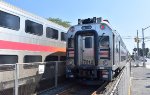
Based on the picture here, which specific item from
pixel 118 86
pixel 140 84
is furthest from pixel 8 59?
pixel 140 84

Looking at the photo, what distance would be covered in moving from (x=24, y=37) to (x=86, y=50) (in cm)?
371

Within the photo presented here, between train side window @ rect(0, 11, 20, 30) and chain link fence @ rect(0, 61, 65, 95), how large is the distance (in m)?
1.88

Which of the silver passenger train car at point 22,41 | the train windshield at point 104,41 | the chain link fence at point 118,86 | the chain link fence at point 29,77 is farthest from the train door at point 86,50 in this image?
the chain link fence at point 118,86

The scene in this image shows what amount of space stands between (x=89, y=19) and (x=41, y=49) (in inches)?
125

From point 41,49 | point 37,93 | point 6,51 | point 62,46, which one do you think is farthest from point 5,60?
point 62,46

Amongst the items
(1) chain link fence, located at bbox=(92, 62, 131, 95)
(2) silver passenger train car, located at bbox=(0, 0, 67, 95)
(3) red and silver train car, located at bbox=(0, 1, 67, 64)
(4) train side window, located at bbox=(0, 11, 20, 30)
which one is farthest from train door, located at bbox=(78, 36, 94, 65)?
(4) train side window, located at bbox=(0, 11, 20, 30)

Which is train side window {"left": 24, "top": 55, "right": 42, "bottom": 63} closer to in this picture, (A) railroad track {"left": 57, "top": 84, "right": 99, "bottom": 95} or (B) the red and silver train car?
(B) the red and silver train car

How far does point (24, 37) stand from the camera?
14.1 m

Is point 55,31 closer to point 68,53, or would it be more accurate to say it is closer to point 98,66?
point 68,53

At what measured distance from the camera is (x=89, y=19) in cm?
1647

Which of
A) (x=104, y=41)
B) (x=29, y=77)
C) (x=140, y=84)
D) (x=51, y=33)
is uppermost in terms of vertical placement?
(x=51, y=33)

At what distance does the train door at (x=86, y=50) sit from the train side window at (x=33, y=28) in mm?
2296

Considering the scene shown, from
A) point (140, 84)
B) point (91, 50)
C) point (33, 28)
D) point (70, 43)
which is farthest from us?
point (140, 84)

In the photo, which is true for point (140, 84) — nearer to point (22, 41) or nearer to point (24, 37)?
point (24, 37)
